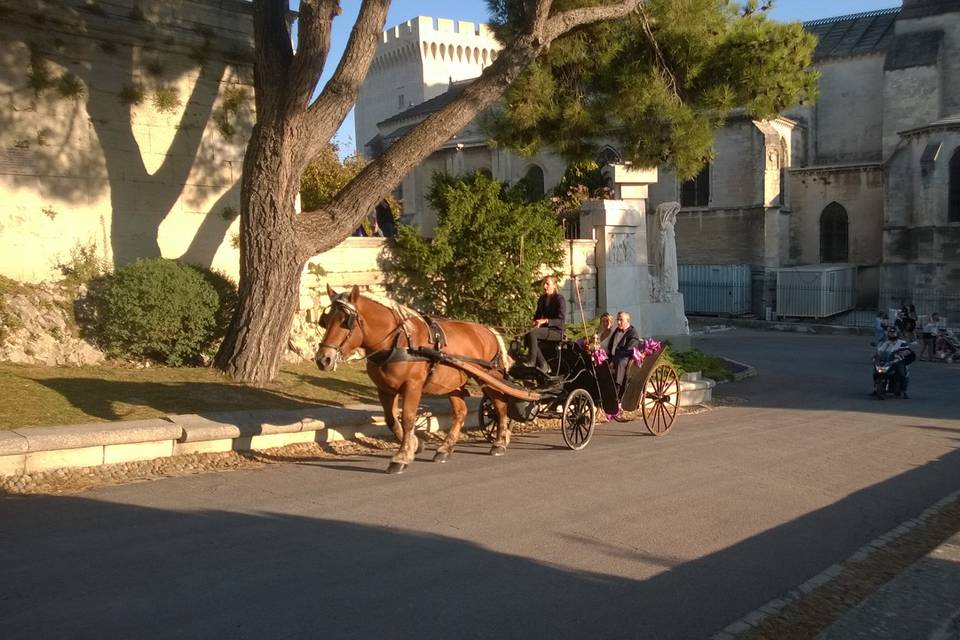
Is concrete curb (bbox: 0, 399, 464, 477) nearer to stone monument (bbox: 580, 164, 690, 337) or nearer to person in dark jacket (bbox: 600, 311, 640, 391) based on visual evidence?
person in dark jacket (bbox: 600, 311, 640, 391)

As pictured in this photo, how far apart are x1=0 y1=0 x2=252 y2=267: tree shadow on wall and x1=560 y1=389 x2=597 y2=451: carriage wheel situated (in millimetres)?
6559

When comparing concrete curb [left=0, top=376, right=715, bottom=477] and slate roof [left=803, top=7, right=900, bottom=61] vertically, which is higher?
slate roof [left=803, top=7, right=900, bottom=61]

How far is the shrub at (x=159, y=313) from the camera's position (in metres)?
11.6

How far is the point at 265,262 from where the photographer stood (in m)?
11.7

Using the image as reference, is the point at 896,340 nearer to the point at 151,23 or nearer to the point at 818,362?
the point at 818,362

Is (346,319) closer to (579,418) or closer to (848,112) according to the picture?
(579,418)

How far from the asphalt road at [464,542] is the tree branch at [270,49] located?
5.42 metres

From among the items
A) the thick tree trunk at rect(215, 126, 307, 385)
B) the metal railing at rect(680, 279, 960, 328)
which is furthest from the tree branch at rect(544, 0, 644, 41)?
the metal railing at rect(680, 279, 960, 328)

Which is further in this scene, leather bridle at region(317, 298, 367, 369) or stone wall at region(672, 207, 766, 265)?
stone wall at region(672, 207, 766, 265)

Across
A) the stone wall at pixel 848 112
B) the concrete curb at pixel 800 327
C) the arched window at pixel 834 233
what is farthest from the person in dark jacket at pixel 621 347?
the stone wall at pixel 848 112

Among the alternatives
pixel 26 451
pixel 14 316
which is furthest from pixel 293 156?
pixel 26 451

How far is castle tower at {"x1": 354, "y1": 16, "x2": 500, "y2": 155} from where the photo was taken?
223 feet

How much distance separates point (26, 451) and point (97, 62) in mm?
7132

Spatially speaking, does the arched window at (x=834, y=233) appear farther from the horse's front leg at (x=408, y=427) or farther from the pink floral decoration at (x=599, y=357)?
the horse's front leg at (x=408, y=427)
